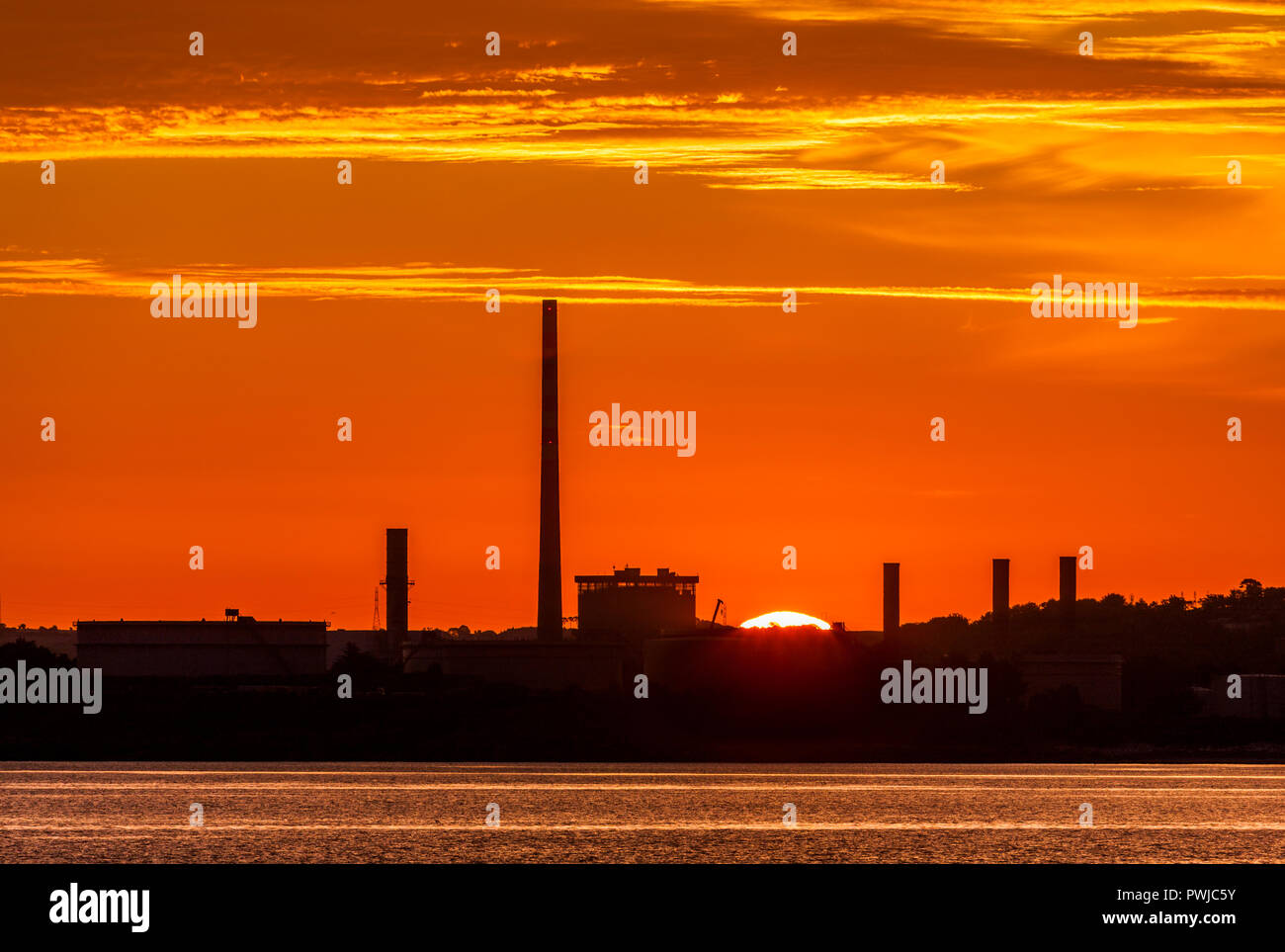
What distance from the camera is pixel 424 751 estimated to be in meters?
113

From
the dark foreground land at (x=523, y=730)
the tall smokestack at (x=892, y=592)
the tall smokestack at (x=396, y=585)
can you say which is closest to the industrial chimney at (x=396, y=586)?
the tall smokestack at (x=396, y=585)

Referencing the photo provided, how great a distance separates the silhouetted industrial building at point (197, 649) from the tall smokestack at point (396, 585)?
5.82 m

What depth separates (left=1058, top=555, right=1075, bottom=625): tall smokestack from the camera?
5965 inches

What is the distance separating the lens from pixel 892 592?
501 ft

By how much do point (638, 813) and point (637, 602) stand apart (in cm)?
8406

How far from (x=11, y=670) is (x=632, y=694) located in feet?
140

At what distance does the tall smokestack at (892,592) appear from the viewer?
15138cm
